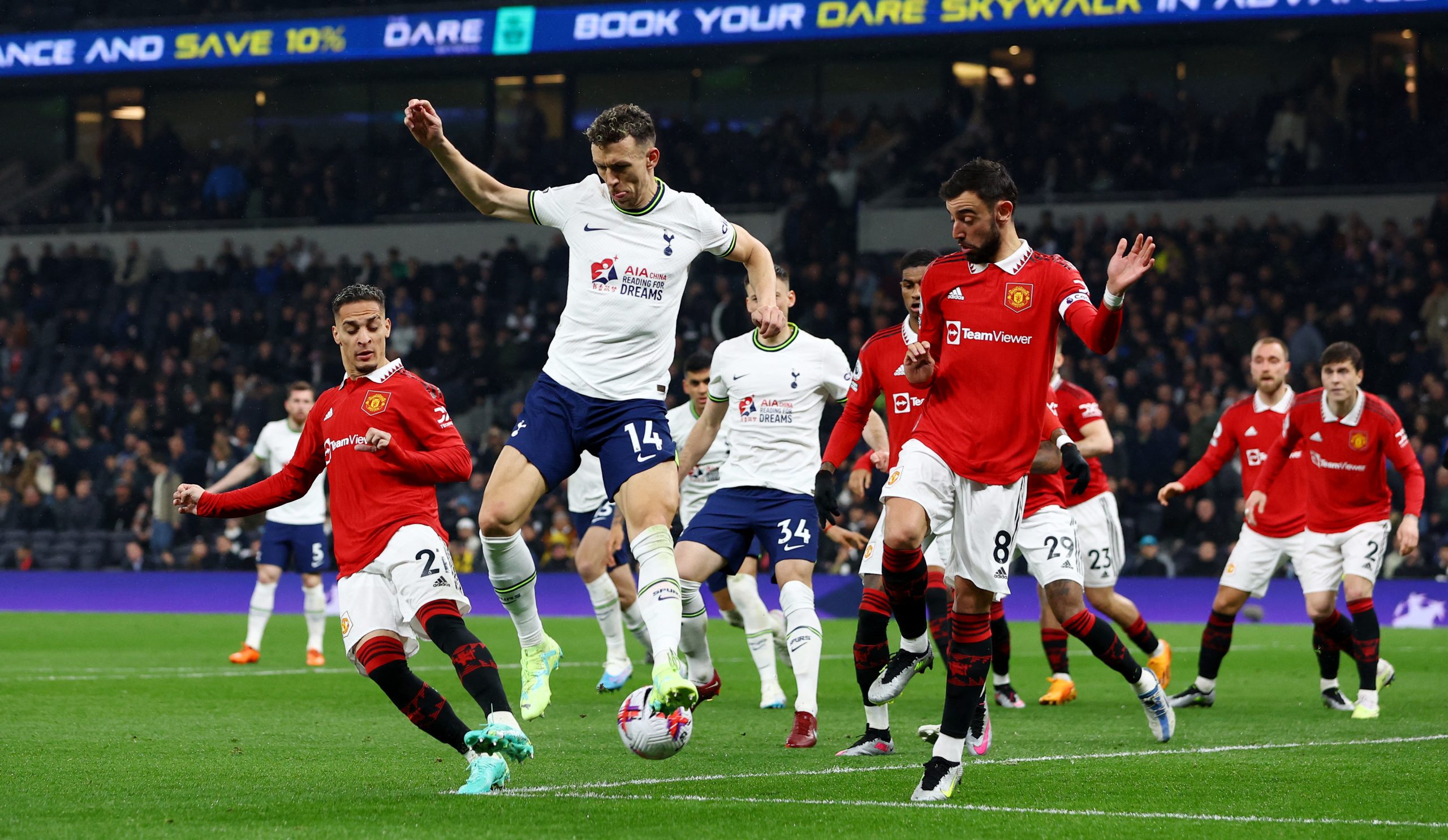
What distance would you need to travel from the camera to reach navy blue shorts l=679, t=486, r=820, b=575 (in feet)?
30.6

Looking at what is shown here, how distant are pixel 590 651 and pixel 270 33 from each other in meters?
16.8

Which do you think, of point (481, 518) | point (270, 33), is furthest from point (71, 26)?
point (481, 518)

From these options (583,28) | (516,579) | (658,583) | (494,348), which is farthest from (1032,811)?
(494,348)

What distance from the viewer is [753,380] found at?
31.4ft

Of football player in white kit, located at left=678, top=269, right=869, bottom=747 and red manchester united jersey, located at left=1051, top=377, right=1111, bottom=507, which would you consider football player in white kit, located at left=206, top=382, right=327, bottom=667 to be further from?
red manchester united jersey, located at left=1051, top=377, right=1111, bottom=507

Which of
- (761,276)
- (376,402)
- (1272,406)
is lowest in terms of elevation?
(1272,406)

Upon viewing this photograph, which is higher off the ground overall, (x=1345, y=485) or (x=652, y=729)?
(x=1345, y=485)

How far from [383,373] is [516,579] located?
1.12 meters

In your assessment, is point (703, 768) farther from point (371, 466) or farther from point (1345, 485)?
point (1345, 485)

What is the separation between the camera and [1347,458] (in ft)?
36.2

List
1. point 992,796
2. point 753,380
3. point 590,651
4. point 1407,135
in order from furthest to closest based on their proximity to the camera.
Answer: point 1407,135
point 590,651
point 753,380
point 992,796

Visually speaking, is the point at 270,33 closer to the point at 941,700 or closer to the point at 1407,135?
the point at 1407,135

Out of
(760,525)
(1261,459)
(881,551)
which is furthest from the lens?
(1261,459)

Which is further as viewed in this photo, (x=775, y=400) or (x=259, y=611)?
(x=259, y=611)
